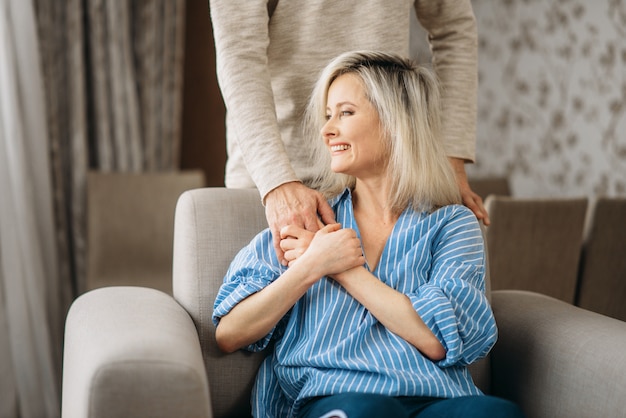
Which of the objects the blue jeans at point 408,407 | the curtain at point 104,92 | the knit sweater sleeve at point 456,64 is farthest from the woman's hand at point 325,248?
the curtain at point 104,92

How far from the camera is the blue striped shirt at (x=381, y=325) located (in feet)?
4.26

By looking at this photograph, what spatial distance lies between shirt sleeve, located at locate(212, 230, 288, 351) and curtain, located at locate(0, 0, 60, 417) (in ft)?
4.38

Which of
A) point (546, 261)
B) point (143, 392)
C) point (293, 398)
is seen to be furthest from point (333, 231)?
point (546, 261)

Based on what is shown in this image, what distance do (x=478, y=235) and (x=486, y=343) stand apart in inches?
8.4

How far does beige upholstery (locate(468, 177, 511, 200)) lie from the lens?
3.87 meters

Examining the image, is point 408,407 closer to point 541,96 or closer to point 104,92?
point 104,92

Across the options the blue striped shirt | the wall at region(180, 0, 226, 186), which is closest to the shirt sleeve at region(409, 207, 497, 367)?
the blue striped shirt

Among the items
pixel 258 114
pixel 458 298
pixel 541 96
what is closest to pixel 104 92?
pixel 258 114

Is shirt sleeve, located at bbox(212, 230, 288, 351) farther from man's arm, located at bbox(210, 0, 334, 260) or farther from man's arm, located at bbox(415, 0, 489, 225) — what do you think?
man's arm, located at bbox(415, 0, 489, 225)

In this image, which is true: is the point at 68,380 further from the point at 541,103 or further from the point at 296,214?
the point at 541,103

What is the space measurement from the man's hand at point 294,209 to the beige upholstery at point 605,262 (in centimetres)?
153

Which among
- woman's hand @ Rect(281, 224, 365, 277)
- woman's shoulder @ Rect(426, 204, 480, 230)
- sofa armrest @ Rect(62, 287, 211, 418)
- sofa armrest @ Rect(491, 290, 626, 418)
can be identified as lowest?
sofa armrest @ Rect(491, 290, 626, 418)

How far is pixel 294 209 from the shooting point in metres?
1.45

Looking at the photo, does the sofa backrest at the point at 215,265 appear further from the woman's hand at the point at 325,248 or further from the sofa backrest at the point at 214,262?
the woman's hand at the point at 325,248
